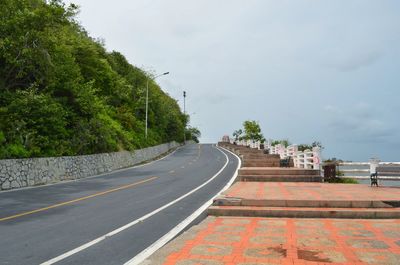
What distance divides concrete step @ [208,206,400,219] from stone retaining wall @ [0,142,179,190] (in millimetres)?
14911

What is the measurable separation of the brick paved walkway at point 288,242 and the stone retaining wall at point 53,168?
15573 mm

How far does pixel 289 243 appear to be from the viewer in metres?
7.28

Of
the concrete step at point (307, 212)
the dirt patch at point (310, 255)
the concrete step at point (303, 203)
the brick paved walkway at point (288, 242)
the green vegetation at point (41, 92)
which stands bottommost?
the dirt patch at point (310, 255)

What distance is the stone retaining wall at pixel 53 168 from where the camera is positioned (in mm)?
21203

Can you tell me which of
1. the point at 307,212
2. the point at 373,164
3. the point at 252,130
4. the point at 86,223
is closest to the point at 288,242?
the point at 307,212

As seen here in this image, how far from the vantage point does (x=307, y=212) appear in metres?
9.97

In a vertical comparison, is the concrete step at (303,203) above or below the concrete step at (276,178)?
below

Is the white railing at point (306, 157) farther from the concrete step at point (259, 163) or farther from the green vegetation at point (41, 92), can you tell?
the green vegetation at point (41, 92)

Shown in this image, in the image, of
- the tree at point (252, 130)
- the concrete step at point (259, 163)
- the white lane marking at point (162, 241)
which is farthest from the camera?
the tree at point (252, 130)

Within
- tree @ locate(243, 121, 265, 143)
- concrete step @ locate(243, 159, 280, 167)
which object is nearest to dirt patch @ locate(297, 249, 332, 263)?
concrete step @ locate(243, 159, 280, 167)

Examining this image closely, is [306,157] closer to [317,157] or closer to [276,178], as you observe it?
[317,157]

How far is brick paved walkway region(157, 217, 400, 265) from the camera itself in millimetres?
6277

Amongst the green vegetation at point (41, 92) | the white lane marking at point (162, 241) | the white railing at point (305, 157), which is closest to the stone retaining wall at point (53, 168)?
the green vegetation at point (41, 92)

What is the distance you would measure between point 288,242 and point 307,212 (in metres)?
2.81
